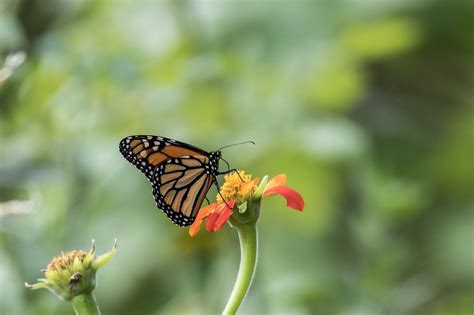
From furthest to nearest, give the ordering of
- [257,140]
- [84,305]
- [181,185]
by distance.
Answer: [257,140] < [181,185] < [84,305]

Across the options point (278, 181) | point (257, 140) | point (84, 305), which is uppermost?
point (257, 140)

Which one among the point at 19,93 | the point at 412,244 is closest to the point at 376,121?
the point at 412,244

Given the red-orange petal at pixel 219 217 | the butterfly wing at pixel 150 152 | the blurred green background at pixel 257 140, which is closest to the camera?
the red-orange petal at pixel 219 217

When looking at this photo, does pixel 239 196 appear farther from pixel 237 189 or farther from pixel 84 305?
pixel 84 305

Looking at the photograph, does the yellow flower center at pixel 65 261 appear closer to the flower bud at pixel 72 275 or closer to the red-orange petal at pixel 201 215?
the flower bud at pixel 72 275

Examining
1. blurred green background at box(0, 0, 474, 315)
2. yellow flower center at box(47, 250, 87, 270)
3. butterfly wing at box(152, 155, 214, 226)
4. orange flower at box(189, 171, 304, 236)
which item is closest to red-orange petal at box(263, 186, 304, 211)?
orange flower at box(189, 171, 304, 236)

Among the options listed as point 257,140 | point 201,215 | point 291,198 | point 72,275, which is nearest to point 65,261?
point 72,275

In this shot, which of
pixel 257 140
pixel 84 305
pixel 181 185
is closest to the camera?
pixel 84 305

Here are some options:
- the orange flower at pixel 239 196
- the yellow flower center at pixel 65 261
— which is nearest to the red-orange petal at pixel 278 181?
the orange flower at pixel 239 196
